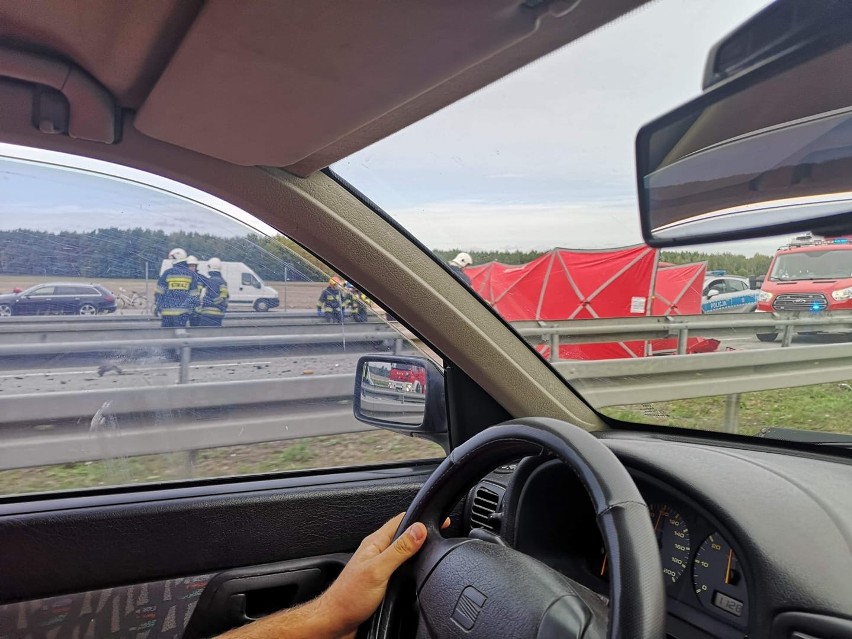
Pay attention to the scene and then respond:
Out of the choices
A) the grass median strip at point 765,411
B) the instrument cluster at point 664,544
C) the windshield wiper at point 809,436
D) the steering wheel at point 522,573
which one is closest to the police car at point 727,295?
the grass median strip at point 765,411

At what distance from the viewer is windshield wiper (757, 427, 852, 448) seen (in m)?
1.75

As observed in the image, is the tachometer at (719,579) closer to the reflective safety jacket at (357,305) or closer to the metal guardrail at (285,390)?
the metal guardrail at (285,390)

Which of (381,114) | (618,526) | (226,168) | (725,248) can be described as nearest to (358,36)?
(381,114)

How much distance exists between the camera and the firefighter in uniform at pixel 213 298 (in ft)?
7.49

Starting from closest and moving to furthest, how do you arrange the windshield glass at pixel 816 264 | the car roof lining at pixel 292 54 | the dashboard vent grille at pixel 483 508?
1. the car roof lining at pixel 292 54
2. the windshield glass at pixel 816 264
3. the dashboard vent grille at pixel 483 508

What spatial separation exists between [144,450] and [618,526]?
179 centimetres

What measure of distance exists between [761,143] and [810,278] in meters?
0.46

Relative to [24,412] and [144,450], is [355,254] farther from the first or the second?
[24,412]

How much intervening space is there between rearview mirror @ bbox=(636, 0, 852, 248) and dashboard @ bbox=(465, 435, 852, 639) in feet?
2.01

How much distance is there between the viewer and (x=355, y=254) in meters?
2.09

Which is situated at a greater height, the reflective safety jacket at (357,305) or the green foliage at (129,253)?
the green foliage at (129,253)

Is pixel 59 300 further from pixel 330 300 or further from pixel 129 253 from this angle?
pixel 330 300

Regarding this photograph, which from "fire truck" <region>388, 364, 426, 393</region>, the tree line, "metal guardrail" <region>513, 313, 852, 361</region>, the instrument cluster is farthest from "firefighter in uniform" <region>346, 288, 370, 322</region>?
the instrument cluster

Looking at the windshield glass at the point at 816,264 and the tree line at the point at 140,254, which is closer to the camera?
the windshield glass at the point at 816,264
